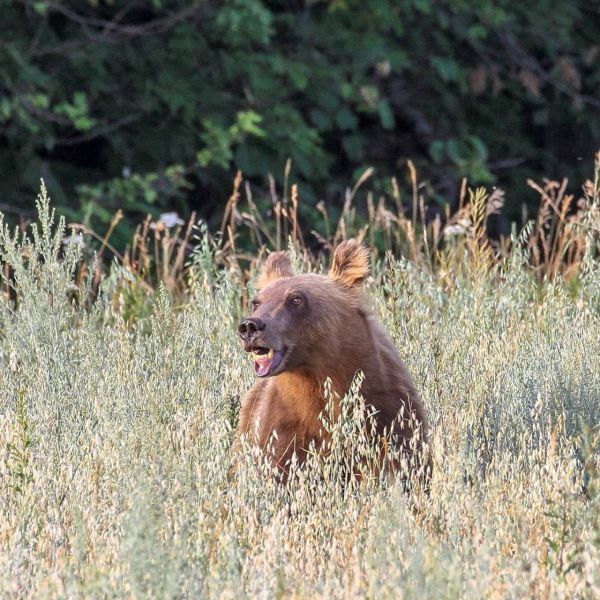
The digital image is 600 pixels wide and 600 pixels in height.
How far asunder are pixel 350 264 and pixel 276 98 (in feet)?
23.0

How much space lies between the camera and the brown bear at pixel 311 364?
16.4 ft

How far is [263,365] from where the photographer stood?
4.96 m

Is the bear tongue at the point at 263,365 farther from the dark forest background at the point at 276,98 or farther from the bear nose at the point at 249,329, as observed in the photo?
the dark forest background at the point at 276,98

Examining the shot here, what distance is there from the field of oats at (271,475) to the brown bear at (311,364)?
0.17 m

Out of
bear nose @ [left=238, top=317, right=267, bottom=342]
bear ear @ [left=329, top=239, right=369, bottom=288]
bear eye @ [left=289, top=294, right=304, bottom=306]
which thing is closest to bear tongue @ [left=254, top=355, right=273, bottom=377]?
bear nose @ [left=238, top=317, right=267, bottom=342]

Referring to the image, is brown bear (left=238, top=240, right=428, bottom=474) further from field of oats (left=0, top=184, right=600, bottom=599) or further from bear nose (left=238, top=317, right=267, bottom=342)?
field of oats (left=0, top=184, right=600, bottom=599)

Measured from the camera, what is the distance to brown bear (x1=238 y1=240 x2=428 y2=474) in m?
4.99

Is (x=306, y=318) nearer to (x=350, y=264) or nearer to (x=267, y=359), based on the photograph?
(x=267, y=359)

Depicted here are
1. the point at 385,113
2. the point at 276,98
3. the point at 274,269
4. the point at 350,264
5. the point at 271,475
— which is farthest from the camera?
the point at 385,113

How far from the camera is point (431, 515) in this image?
13.7 ft

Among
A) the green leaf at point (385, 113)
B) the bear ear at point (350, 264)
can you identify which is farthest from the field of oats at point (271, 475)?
the green leaf at point (385, 113)

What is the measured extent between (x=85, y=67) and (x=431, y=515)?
27.2ft

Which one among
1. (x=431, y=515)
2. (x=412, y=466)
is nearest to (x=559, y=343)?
→ (x=412, y=466)

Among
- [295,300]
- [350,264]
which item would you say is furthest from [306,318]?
[350,264]
